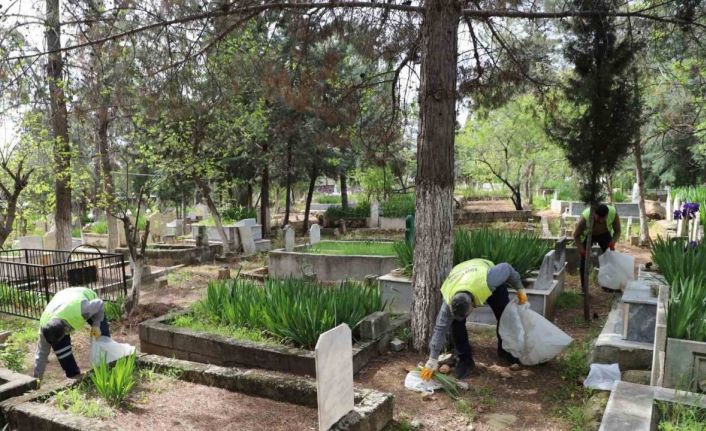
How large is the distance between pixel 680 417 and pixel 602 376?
1.24 meters

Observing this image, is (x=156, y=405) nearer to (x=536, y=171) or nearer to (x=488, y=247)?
(x=488, y=247)

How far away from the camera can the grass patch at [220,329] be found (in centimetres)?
564

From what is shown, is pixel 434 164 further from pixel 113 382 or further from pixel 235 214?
pixel 235 214

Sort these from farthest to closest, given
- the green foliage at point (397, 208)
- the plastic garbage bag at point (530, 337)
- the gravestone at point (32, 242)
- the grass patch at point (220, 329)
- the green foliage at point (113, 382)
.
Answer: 1. the green foliage at point (397, 208)
2. the gravestone at point (32, 242)
3. the grass patch at point (220, 329)
4. the plastic garbage bag at point (530, 337)
5. the green foliage at point (113, 382)

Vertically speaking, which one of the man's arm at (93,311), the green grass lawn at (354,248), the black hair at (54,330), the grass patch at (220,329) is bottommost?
the grass patch at (220,329)

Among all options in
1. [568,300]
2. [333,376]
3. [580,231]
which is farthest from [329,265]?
[333,376]

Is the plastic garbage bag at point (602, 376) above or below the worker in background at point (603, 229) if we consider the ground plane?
below

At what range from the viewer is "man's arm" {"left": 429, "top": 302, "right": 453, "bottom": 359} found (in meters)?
4.71

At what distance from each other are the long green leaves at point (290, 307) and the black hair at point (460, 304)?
1423 mm

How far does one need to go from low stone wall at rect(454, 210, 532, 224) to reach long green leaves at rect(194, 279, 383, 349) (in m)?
15.4

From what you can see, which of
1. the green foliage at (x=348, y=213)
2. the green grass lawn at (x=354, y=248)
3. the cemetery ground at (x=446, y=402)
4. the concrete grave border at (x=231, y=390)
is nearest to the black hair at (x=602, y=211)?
the cemetery ground at (x=446, y=402)

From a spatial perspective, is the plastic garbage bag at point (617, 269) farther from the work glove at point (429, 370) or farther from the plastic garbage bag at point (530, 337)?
the work glove at point (429, 370)

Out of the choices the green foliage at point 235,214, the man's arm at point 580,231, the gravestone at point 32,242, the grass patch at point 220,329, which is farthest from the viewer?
the green foliage at point 235,214

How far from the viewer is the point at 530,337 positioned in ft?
16.2
